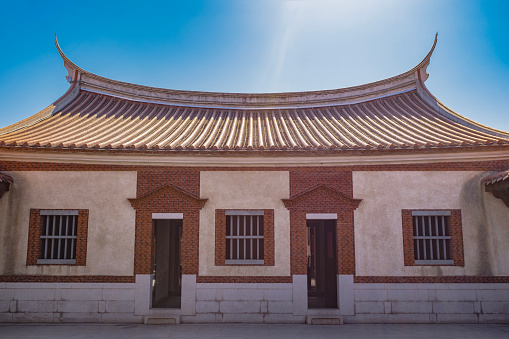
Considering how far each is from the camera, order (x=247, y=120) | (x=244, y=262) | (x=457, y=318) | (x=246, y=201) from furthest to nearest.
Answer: (x=247, y=120) < (x=246, y=201) < (x=244, y=262) < (x=457, y=318)

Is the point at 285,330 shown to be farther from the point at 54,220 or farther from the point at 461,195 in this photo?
the point at 54,220

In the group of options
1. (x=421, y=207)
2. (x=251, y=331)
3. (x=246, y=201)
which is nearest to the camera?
(x=251, y=331)

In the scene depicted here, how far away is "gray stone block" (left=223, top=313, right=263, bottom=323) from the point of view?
8.80m

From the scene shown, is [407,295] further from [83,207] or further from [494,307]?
[83,207]

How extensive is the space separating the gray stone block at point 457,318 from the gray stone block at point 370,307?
4.67ft

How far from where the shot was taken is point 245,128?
38.9 feet

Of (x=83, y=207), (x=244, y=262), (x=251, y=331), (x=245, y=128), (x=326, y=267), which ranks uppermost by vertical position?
(x=245, y=128)

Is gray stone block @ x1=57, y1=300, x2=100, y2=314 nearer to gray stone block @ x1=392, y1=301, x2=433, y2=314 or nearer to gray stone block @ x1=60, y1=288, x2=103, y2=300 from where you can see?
gray stone block @ x1=60, y1=288, x2=103, y2=300

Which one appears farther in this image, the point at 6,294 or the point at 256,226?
the point at 256,226

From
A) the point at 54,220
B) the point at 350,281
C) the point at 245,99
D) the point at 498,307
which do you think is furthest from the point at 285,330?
the point at 245,99

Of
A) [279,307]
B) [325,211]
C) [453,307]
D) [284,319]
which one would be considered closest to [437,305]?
[453,307]

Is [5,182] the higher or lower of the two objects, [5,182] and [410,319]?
the higher

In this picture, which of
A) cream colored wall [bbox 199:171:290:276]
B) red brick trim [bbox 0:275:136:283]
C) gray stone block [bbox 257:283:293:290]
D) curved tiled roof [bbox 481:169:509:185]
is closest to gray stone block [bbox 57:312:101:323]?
red brick trim [bbox 0:275:136:283]

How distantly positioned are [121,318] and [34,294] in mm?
2258
